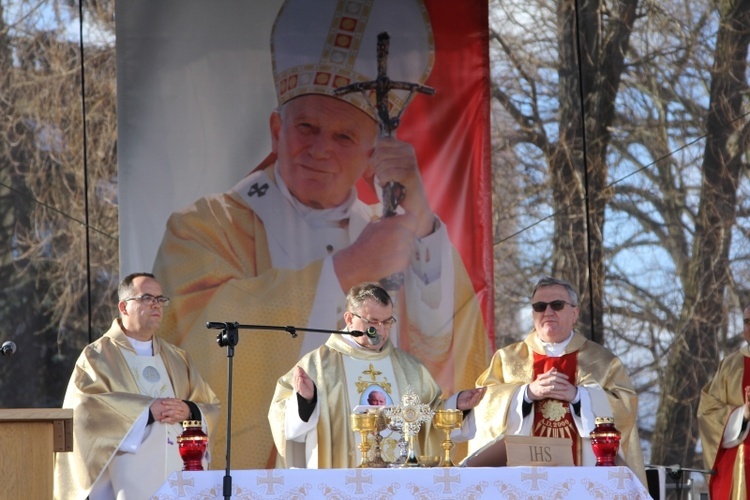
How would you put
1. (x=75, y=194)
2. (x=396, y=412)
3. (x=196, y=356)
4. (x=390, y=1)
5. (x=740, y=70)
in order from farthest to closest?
(x=75, y=194) < (x=740, y=70) < (x=390, y=1) < (x=196, y=356) < (x=396, y=412)

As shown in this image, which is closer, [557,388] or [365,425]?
[365,425]

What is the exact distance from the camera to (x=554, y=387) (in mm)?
7688

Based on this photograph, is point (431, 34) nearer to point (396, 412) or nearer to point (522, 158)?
point (522, 158)

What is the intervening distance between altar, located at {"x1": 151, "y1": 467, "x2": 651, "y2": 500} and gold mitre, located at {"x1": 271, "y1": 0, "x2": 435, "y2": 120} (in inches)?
164

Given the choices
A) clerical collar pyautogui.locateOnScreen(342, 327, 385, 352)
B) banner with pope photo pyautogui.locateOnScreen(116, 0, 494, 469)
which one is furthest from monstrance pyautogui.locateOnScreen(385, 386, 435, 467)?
banner with pope photo pyautogui.locateOnScreen(116, 0, 494, 469)

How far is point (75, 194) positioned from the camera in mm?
11508

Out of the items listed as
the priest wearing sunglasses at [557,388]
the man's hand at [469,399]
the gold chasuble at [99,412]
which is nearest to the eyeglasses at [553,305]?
the priest wearing sunglasses at [557,388]

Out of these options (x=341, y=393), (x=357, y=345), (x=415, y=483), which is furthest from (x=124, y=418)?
(x=415, y=483)

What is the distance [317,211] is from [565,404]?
2556 millimetres

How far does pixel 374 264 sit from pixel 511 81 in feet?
9.12

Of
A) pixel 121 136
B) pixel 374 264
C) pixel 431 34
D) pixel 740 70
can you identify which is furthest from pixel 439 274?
pixel 740 70

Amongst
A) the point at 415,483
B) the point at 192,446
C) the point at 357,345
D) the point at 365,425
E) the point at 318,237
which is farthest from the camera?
the point at 318,237

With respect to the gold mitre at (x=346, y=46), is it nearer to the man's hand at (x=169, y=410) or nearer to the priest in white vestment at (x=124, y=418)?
the priest in white vestment at (x=124, y=418)

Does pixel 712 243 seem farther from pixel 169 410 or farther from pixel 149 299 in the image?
pixel 169 410
